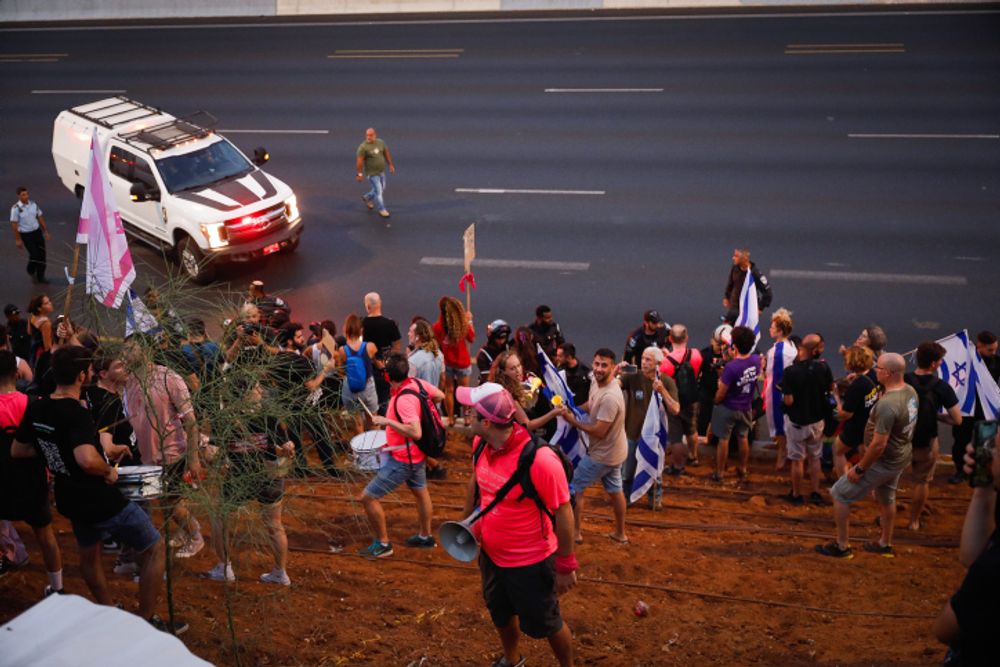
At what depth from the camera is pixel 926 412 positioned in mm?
9617

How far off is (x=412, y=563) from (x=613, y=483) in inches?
70.9

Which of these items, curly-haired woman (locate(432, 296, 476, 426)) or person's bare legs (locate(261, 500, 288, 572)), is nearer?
person's bare legs (locate(261, 500, 288, 572))

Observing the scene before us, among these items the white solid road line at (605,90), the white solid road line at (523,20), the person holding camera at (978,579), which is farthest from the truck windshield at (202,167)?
the person holding camera at (978,579)

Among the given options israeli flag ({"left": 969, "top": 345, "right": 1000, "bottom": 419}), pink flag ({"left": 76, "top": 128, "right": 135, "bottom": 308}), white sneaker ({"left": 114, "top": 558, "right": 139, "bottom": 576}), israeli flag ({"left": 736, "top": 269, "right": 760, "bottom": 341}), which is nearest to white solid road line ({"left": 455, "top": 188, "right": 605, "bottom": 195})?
israeli flag ({"left": 736, "top": 269, "right": 760, "bottom": 341})

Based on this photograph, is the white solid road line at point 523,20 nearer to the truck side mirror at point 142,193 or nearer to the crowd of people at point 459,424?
the truck side mirror at point 142,193

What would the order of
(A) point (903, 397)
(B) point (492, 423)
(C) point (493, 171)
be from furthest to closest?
(C) point (493, 171) → (A) point (903, 397) → (B) point (492, 423)

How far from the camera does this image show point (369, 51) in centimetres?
2798

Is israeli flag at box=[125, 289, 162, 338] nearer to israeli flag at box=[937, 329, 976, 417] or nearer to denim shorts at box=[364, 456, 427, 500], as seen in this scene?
denim shorts at box=[364, 456, 427, 500]

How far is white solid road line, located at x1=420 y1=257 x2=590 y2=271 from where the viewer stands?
57.3 feet

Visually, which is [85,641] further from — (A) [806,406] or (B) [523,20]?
(B) [523,20]

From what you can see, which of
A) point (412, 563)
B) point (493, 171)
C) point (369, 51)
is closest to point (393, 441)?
point (412, 563)

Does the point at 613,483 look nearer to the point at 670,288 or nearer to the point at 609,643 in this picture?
the point at 609,643

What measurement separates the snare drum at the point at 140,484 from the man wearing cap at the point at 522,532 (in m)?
2.24

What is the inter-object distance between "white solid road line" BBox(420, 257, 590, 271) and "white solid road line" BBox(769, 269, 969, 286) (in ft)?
9.95
